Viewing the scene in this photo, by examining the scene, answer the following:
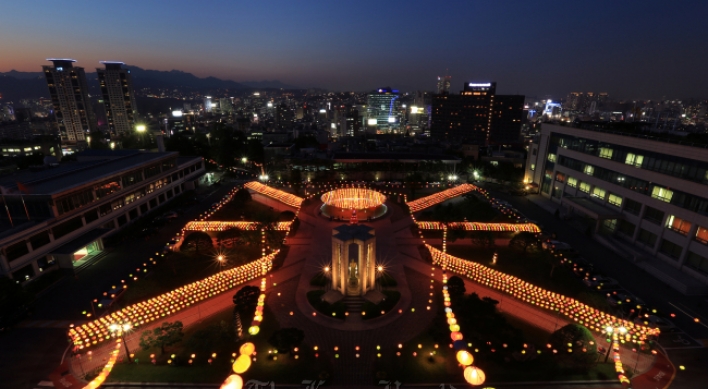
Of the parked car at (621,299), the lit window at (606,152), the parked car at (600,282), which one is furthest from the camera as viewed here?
the lit window at (606,152)

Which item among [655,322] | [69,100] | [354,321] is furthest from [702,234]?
[69,100]

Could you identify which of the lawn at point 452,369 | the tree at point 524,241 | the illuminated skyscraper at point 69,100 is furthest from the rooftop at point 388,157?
the illuminated skyscraper at point 69,100

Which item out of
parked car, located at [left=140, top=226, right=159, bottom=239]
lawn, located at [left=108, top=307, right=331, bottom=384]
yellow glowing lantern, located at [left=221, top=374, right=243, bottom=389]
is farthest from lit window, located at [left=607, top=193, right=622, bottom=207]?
parked car, located at [left=140, top=226, right=159, bottom=239]

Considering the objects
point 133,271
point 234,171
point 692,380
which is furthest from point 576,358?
point 234,171

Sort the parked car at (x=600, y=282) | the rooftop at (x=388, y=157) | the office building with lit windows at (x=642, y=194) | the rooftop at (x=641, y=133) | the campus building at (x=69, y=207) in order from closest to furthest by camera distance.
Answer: the parked car at (x=600, y=282), the campus building at (x=69, y=207), the office building with lit windows at (x=642, y=194), the rooftop at (x=641, y=133), the rooftop at (x=388, y=157)

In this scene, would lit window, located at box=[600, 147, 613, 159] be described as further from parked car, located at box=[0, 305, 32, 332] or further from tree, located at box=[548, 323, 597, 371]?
parked car, located at box=[0, 305, 32, 332]

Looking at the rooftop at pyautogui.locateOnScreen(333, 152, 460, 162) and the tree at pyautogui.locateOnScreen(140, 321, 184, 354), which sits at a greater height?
the rooftop at pyautogui.locateOnScreen(333, 152, 460, 162)

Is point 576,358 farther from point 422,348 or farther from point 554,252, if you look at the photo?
point 554,252

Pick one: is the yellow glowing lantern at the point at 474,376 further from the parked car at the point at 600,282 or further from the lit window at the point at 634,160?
the lit window at the point at 634,160
